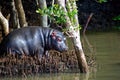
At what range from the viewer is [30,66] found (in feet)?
32.9

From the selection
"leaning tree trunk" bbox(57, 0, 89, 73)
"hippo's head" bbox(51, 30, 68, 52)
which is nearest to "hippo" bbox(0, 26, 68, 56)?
"hippo's head" bbox(51, 30, 68, 52)

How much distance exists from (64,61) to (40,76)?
787 millimetres

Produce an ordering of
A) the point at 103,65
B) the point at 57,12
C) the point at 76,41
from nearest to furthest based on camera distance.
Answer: the point at 57,12, the point at 76,41, the point at 103,65

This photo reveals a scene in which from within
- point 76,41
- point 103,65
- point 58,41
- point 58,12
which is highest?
point 58,12

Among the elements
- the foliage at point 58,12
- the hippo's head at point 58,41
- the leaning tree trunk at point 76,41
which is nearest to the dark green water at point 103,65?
the leaning tree trunk at point 76,41

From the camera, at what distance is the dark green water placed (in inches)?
382

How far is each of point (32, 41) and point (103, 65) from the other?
66.5 inches

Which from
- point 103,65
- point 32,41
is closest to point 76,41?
point 32,41

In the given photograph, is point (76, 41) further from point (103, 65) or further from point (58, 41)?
point (103, 65)

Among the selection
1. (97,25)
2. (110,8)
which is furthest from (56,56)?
(110,8)

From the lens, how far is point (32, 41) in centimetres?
1057

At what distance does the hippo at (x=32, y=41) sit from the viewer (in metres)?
10.4

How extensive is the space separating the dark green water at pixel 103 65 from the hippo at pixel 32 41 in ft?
2.73

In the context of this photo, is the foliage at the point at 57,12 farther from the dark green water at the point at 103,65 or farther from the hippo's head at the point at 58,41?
the dark green water at the point at 103,65
